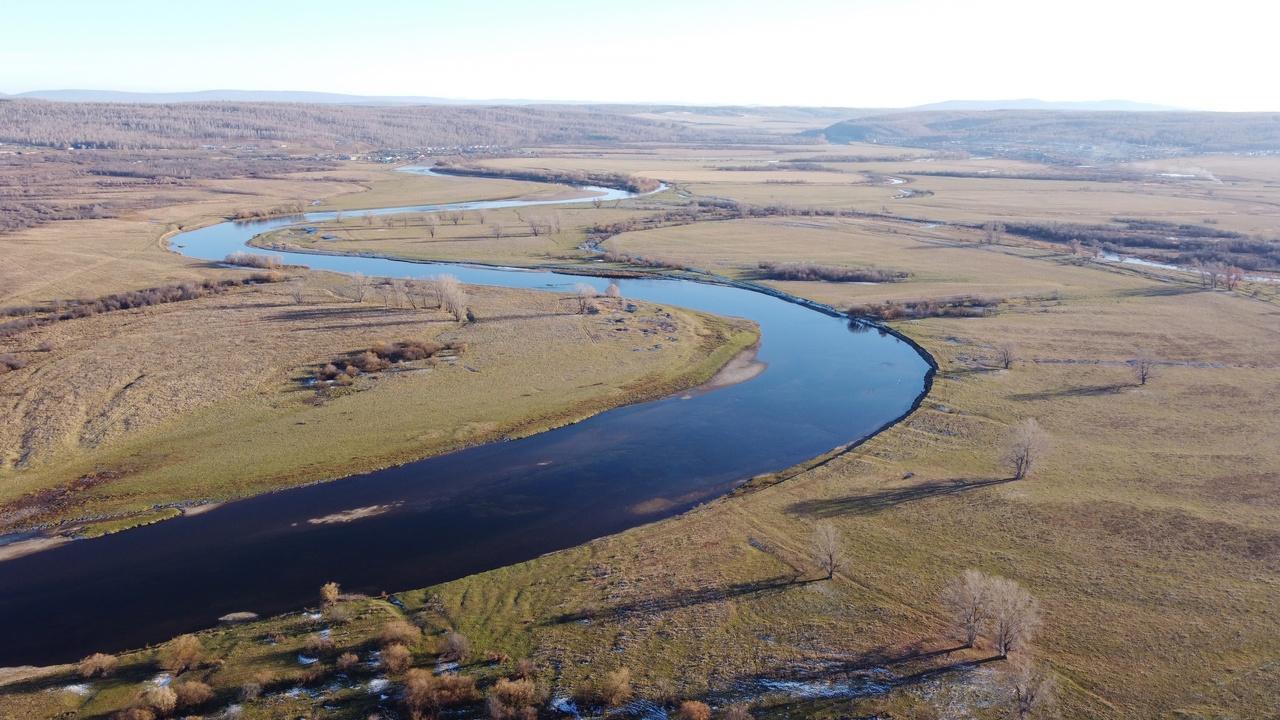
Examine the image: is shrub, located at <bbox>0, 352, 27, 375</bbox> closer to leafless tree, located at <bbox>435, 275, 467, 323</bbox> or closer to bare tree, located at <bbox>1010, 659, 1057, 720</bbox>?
leafless tree, located at <bbox>435, 275, 467, 323</bbox>

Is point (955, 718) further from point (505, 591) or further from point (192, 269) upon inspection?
point (192, 269)

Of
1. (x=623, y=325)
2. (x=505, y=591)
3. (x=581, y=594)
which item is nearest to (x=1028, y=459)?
(x=581, y=594)

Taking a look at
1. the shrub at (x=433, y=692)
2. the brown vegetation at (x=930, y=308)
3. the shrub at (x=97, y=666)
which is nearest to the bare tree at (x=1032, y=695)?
the shrub at (x=433, y=692)

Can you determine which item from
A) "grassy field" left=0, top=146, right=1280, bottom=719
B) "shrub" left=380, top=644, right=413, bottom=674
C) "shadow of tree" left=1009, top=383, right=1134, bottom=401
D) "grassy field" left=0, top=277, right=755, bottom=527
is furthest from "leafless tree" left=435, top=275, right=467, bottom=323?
"shrub" left=380, top=644, right=413, bottom=674

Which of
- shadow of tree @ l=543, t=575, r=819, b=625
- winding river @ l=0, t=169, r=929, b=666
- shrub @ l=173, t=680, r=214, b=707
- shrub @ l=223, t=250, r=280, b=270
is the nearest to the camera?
shrub @ l=173, t=680, r=214, b=707

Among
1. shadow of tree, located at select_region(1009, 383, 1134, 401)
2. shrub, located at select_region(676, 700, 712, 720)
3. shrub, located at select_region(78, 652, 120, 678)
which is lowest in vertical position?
shrub, located at select_region(78, 652, 120, 678)

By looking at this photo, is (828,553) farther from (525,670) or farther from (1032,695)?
(525,670)

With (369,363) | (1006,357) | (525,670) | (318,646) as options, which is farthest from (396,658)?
(1006,357)
